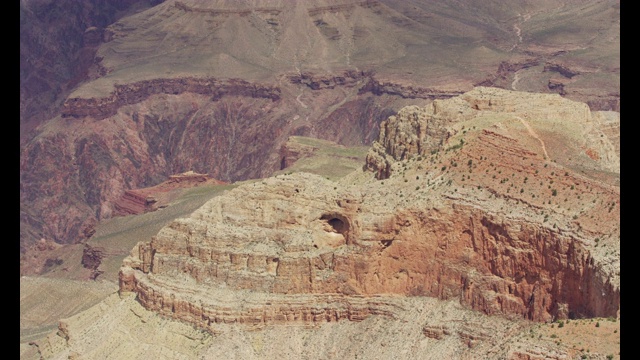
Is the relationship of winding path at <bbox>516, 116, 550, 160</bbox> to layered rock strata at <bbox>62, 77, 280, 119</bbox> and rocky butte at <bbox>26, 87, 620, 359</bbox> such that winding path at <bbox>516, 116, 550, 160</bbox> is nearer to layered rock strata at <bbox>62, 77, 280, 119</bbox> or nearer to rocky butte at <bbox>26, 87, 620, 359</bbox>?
rocky butte at <bbox>26, 87, 620, 359</bbox>

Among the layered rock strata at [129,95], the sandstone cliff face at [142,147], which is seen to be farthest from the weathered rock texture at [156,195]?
the layered rock strata at [129,95]

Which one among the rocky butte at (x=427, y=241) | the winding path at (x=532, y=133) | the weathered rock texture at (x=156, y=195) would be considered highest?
the winding path at (x=532, y=133)

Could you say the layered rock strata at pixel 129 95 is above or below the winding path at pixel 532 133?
below

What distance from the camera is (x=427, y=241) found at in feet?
218

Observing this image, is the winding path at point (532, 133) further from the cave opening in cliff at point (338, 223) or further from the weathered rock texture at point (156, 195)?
the weathered rock texture at point (156, 195)

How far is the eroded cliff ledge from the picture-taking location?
61.2 m

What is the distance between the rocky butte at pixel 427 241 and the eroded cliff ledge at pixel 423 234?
0.08 metres

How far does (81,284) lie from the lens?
372ft

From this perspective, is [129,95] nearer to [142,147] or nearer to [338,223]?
[142,147]

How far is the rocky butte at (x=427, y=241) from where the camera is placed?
60938 mm

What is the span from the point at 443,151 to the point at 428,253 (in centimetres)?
656

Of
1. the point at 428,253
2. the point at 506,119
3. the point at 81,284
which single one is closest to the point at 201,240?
the point at 428,253

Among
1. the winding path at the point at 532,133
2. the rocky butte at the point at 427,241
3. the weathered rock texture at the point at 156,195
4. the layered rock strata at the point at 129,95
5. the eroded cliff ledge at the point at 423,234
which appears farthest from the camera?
the layered rock strata at the point at 129,95

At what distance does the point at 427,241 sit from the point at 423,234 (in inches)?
16.1
